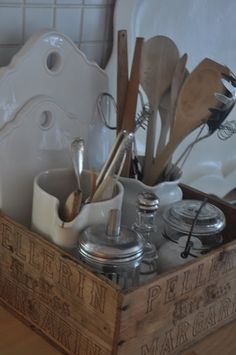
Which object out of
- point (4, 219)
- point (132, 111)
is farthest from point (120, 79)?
point (4, 219)

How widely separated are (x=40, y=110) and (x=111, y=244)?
247 millimetres

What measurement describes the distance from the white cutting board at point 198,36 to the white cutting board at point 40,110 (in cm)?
10

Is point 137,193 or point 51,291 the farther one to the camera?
point 137,193

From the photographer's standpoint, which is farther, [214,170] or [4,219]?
[214,170]

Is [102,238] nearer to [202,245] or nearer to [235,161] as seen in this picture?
[202,245]

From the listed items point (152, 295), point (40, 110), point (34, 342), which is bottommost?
point (34, 342)

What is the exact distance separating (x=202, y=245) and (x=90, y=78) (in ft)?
1.01

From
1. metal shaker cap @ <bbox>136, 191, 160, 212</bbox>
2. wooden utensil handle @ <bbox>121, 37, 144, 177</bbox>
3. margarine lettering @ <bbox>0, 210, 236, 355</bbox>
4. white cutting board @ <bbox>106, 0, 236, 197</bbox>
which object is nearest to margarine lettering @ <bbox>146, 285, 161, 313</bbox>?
margarine lettering @ <bbox>0, 210, 236, 355</bbox>

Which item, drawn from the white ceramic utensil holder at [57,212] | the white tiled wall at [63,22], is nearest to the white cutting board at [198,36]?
the white tiled wall at [63,22]

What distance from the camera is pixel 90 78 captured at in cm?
88

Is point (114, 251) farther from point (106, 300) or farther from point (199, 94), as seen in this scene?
point (199, 94)

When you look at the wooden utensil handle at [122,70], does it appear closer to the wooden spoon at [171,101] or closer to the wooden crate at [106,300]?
the wooden spoon at [171,101]

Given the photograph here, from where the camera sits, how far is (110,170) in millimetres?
750

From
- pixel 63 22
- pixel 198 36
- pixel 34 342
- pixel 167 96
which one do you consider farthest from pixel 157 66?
pixel 34 342
